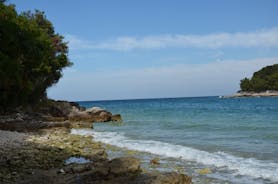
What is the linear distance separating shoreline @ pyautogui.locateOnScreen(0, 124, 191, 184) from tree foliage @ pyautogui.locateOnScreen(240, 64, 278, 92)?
11761 cm

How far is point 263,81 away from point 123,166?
4932 inches

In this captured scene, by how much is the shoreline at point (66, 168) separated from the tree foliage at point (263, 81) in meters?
118

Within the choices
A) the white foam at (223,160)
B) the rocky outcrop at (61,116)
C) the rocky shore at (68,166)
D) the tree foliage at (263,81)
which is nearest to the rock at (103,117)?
→ the rocky outcrop at (61,116)

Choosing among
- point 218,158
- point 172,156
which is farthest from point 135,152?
point 218,158

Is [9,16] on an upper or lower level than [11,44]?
upper

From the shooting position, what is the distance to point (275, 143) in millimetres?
16125

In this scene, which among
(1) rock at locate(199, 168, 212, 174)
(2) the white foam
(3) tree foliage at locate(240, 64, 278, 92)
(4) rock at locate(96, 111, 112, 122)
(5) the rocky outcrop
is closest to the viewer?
(2) the white foam

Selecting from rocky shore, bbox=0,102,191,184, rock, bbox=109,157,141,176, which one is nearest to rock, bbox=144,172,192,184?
rocky shore, bbox=0,102,191,184

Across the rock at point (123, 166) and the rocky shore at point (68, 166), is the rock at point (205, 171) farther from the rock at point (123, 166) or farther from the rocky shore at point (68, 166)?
the rock at point (123, 166)

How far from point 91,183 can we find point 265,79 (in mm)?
128096

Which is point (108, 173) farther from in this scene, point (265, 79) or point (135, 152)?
point (265, 79)

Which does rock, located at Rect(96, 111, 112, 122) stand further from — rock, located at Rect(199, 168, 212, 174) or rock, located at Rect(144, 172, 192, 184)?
rock, located at Rect(144, 172, 192, 184)

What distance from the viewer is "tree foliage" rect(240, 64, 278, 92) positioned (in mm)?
122875

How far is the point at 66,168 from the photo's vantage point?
33.0 ft
